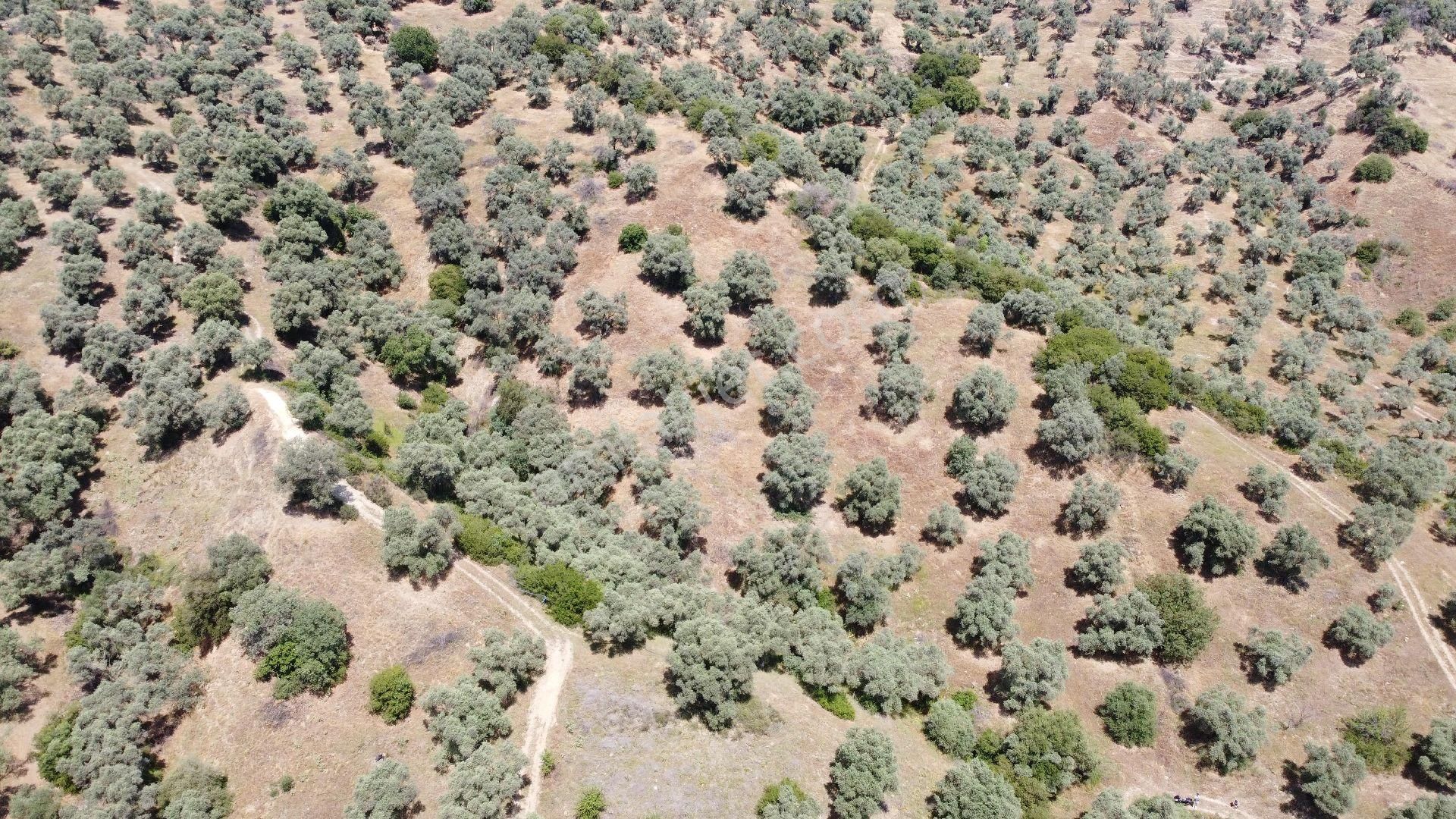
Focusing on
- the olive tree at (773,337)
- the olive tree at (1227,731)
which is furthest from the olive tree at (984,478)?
the olive tree at (1227,731)

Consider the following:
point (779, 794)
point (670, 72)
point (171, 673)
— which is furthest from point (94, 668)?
point (670, 72)

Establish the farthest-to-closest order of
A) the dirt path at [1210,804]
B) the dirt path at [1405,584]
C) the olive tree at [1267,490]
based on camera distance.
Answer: the olive tree at [1267,490], the dirt path at [1405,584], the dirt path at [1210,804]

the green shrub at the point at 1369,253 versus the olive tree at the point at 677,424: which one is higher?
the green shrub at the point at 1369,253

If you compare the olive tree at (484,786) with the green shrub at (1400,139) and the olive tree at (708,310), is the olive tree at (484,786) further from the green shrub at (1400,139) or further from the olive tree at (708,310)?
the green shrub at (1400,139)

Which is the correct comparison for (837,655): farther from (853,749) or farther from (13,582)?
(13,582)

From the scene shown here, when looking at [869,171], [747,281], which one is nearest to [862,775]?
[747,281]

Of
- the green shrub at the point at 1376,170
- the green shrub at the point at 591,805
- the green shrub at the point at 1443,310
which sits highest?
→ the green shrub at the point at 1376,170
